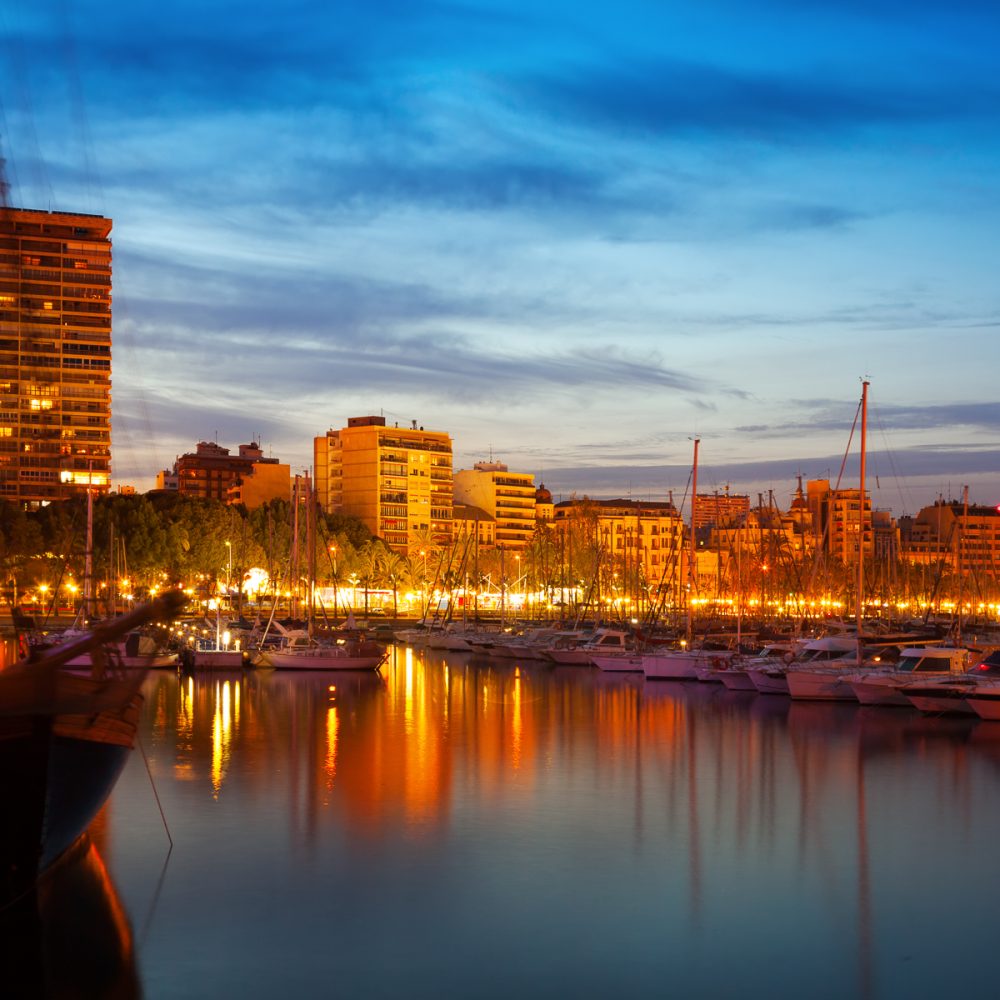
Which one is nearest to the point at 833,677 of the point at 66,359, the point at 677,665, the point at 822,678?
the point at 822,678

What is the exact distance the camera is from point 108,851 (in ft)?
83.3

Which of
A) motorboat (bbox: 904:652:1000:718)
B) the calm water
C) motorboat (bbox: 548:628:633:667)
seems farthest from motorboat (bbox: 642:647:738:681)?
the calm water

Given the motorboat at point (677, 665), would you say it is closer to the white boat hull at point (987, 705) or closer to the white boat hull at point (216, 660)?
the white boat hull at point (987, 705)

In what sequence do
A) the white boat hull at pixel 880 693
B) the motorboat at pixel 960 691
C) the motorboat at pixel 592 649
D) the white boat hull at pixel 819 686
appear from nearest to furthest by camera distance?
A: the motorboat at pixel 960 691
the white boat hull at pixel 880 693
the white boat hull at pixel 819 686
the motorboat at pixel 592 649

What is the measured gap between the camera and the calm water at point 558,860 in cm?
1944

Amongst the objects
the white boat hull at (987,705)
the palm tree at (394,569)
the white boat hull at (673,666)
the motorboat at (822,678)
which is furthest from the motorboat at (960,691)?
the palm tree at (394,569)

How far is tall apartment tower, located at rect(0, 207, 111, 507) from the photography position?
154 m

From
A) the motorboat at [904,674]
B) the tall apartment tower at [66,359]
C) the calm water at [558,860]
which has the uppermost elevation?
the tall apartment tower at [66,359]

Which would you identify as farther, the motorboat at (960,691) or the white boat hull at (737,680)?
the white boat hull at (737,680)

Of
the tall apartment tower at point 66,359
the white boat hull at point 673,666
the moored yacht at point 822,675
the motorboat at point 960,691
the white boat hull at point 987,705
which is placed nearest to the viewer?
the white boat hull at point 987,705

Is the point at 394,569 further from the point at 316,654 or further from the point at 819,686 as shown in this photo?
the point at 819,686

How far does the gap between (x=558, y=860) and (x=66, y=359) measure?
14421 centimetres

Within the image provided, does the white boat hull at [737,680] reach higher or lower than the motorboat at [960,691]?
lower

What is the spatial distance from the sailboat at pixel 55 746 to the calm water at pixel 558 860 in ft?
5.53
